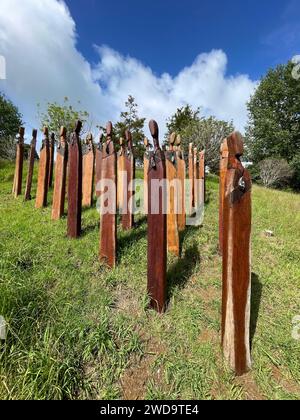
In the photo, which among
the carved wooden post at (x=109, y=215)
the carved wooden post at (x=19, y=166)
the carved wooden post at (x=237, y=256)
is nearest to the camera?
the carved wooden post at (x=237, y=256)

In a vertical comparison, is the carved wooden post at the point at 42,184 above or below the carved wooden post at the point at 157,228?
above

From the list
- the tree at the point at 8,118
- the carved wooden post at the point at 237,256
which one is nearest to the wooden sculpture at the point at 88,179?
the carved wooden post at the point at 237,256

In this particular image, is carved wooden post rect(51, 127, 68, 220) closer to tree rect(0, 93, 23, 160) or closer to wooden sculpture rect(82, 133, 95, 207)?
wooden sculpture rect(82, 133, 95, 207)

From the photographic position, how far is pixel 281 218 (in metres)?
6.95

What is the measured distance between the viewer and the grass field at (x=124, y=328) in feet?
5.64

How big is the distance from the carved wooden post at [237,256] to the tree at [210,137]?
1971 centimetres

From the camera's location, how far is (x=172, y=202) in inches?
153

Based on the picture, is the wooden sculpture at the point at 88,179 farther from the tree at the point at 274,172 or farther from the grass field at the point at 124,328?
the tree at the point at 274,172

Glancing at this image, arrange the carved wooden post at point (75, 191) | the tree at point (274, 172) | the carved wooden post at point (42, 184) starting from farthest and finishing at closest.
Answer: the tree at point (274, 172) → the carved wooden post at point (42, 184) → the carved wooden post at point (75, 191)

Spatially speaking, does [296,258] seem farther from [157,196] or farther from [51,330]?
[51,330]

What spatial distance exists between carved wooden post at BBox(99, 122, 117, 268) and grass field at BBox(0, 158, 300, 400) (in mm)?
172

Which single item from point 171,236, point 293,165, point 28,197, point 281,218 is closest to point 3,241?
point 171,236

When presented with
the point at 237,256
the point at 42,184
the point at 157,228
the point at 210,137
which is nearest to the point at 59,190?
the point at 42,184
